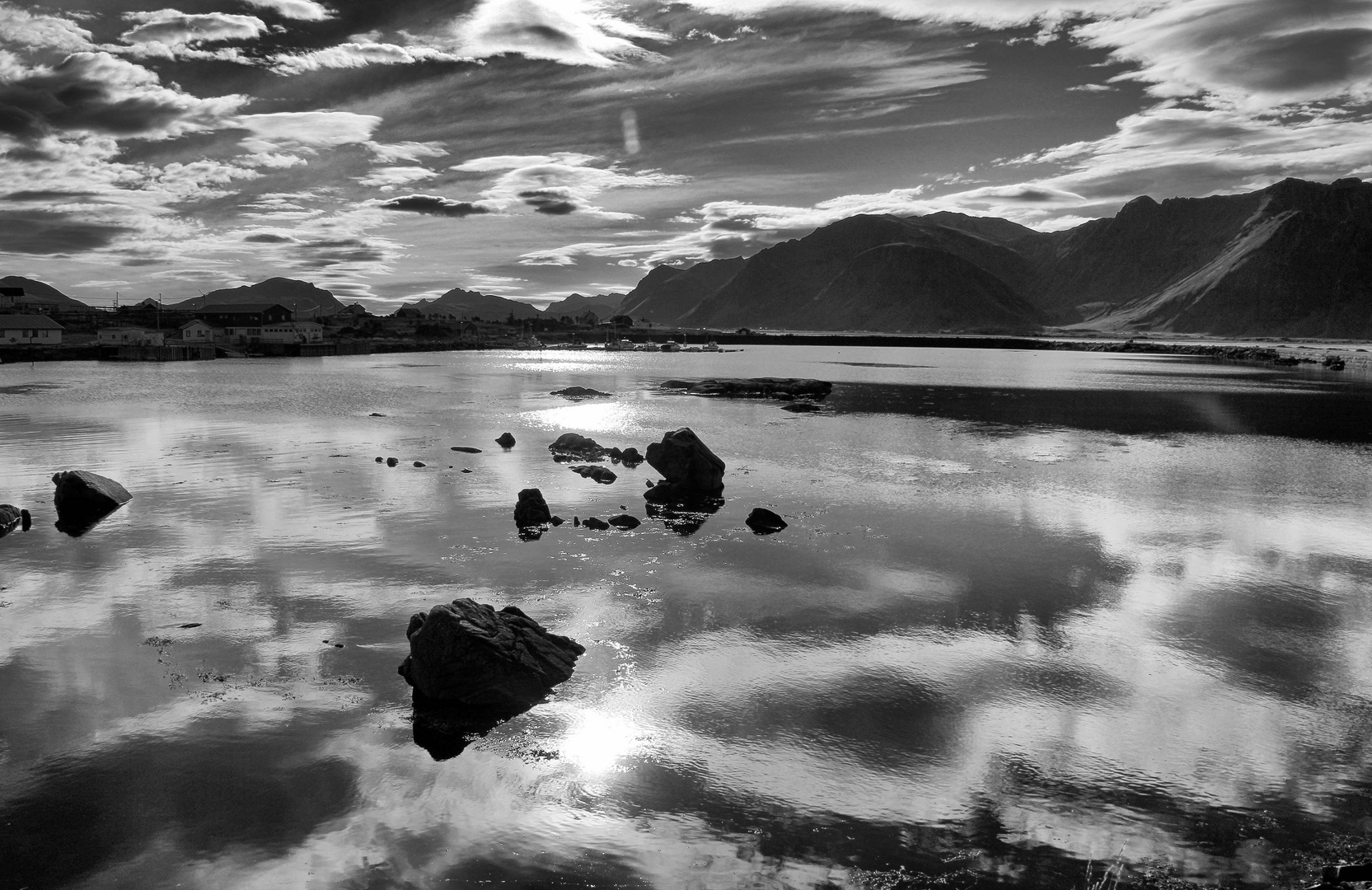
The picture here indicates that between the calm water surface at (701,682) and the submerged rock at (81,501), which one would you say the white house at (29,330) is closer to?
the calm water surface at (701,682)

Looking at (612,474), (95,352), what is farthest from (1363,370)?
(95,352)

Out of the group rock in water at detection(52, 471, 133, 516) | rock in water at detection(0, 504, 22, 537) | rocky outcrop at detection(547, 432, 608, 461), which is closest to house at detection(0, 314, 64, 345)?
rocky outcrop at detection(547, 432, 608, 461)

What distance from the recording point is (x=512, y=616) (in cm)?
1941

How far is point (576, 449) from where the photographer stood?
2094 inches

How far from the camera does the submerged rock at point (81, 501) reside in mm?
32438

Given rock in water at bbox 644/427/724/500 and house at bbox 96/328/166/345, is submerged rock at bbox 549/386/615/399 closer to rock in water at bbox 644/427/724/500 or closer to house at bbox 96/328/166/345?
rock in water at bbox 644/427/724/500

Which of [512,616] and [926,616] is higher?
[512,616]

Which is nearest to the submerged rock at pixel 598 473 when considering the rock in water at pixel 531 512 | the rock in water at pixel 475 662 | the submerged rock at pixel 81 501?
the rock in water at pixel 531 512

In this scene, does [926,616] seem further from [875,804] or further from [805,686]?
[875,804]

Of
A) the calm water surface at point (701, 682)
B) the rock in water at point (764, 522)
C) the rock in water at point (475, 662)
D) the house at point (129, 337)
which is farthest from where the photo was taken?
the house at point (129, 337)

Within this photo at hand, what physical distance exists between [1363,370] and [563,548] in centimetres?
18186

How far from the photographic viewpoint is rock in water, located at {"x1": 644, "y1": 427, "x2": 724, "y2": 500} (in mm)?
39969

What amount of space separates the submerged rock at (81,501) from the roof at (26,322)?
171 m

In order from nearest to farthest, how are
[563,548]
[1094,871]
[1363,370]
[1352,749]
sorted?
1. [1094,871]
2. [1352,749]
3. [563,548]
4. [1363,370]
